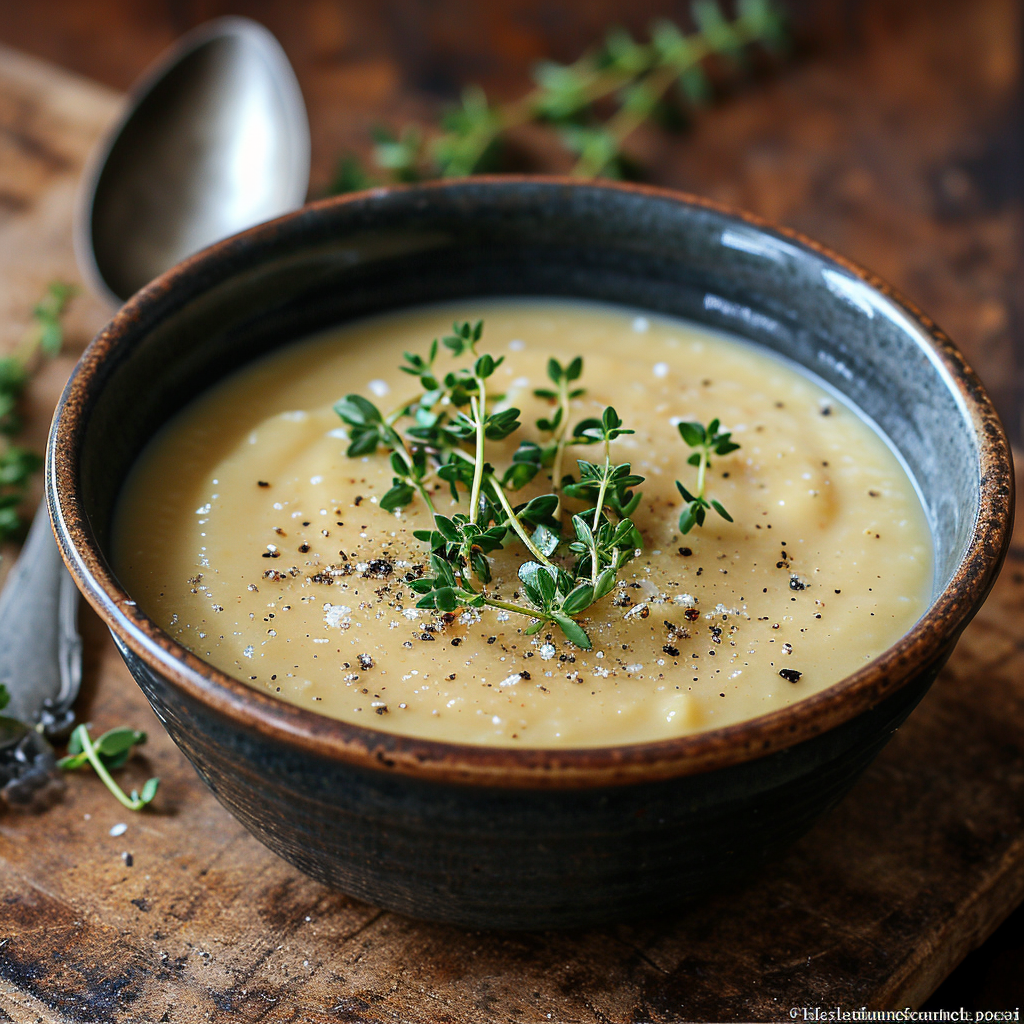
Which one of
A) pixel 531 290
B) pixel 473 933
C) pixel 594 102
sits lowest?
pixel 473 933

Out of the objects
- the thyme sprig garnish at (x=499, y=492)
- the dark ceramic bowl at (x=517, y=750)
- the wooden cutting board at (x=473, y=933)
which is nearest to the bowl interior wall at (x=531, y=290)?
the dark ceramic bowl at (x=517, y=750)

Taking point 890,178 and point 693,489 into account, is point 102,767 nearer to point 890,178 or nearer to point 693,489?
point 693,489

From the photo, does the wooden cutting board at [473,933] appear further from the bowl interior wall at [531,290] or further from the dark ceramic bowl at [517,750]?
the bowl interior wall at [531,290]

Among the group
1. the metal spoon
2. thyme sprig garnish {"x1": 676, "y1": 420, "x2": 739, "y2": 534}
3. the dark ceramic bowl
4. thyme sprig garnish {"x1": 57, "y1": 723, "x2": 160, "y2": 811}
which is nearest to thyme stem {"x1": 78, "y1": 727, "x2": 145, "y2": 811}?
thyme sprig garnish {"x1": 57, "y1": 723, "x2": 160, "y2": 811}

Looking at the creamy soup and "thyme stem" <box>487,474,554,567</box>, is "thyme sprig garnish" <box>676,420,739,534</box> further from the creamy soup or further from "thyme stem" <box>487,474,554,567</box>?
"thyme stem" <box>487,474,554,567</box>

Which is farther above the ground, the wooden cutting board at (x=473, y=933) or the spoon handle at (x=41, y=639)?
the spoon handle at (x=41, y=639)

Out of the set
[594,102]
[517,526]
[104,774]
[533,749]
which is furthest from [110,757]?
[594,102]

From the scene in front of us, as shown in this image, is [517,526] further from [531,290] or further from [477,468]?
[531,290]
